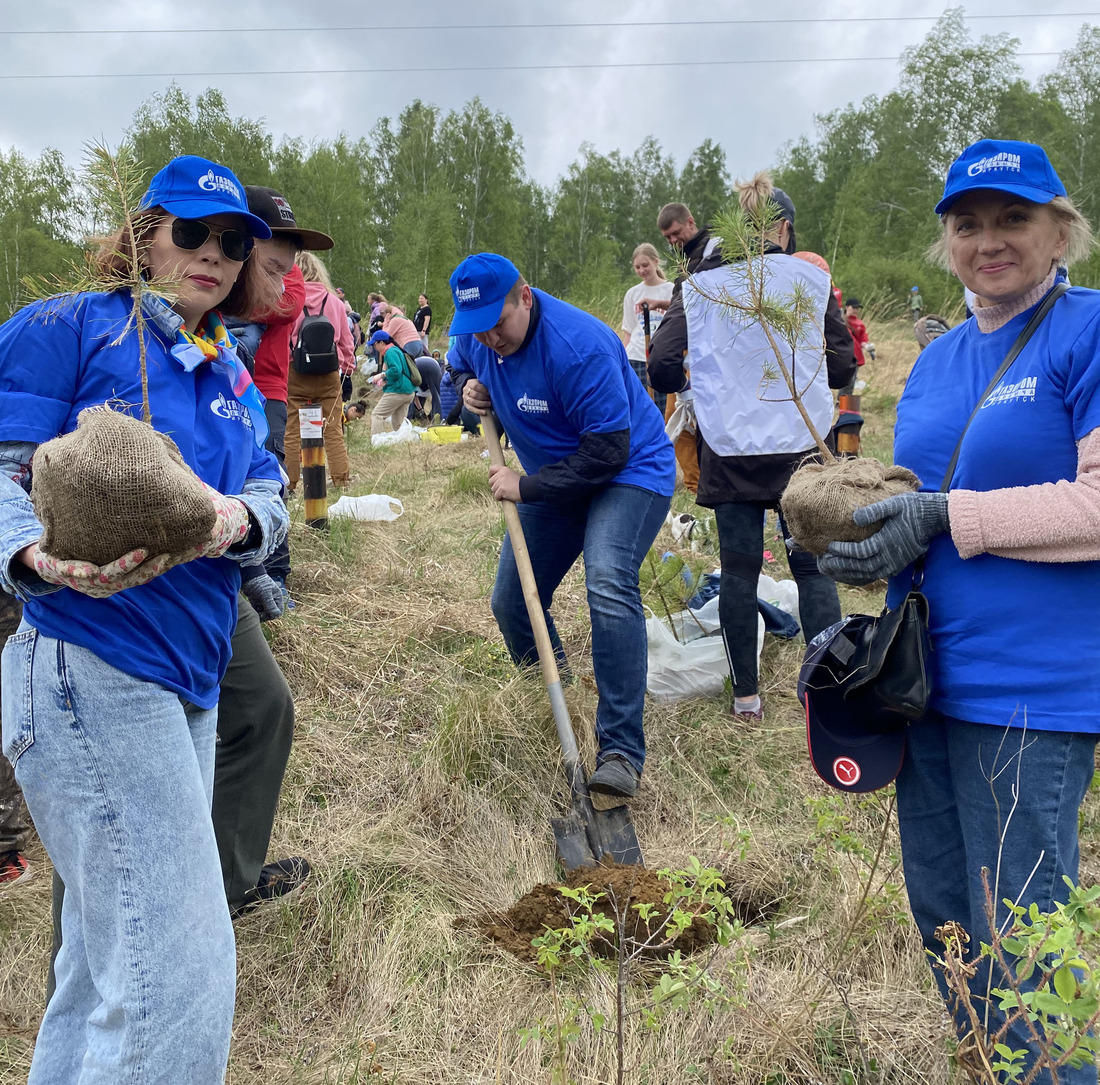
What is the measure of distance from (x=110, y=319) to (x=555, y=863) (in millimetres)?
2129

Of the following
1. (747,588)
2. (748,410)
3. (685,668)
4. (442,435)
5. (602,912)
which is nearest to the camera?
(602,912)

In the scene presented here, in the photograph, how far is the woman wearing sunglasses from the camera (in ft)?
4.41

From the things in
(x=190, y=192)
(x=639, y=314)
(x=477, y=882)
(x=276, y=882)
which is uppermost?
(x=639, y=314)

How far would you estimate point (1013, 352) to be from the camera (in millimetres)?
1619

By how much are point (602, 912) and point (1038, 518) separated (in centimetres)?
160

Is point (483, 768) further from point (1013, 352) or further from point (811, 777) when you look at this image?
point (1013, 352)

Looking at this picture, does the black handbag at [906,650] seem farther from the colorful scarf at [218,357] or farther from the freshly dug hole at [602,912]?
the colorful scarf at [218,357]

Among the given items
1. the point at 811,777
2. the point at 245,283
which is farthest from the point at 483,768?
the point at 245,283

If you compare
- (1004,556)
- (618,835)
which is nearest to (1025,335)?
(1004,556)

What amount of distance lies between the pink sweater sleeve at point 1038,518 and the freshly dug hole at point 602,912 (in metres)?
1.32

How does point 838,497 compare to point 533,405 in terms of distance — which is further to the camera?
point 533,405

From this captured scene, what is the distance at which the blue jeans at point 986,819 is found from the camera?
150cm

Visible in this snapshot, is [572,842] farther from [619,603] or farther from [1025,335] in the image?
[1025,335]

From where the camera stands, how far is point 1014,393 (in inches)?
61.9
